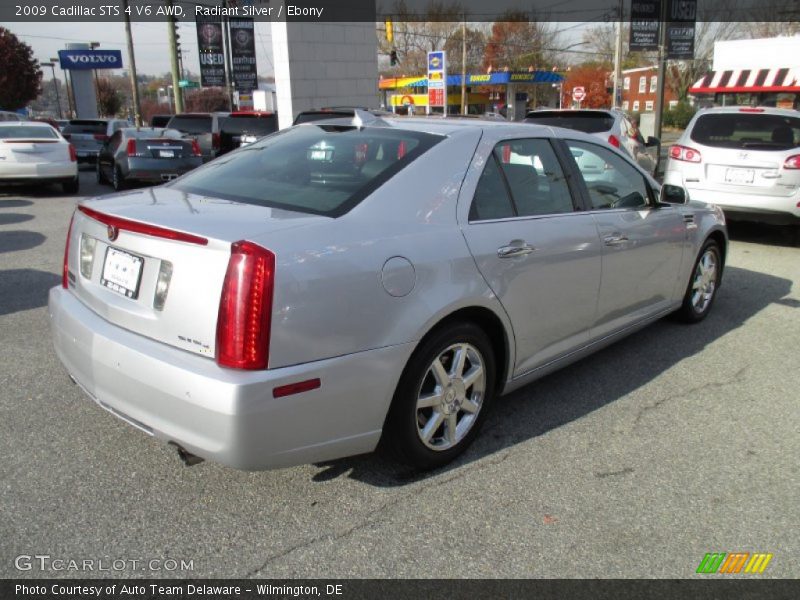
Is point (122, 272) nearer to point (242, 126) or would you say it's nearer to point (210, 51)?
point (242, 126)

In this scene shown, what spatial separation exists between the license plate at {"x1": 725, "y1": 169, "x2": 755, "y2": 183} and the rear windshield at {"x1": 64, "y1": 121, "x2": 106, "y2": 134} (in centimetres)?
2034

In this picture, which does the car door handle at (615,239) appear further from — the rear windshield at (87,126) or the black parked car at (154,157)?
the rear windshield at (87,126)

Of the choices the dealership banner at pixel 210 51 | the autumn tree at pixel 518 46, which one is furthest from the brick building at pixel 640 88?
the dealership banner at pixel 210 51

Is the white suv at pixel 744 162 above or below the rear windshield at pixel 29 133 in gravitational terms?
below

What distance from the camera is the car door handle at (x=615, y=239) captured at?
4078 mm

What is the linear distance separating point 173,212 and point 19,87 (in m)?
62.2

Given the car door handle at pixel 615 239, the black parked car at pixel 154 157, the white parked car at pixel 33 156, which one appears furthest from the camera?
the black parked car at pixel 154 157

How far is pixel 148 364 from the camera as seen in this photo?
104 inches

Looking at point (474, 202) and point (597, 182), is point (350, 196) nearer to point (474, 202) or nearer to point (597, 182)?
point (474, 202)

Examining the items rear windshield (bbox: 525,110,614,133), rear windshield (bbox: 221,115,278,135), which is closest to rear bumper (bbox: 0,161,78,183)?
rear windshield (bbox: 221,115,278,135)

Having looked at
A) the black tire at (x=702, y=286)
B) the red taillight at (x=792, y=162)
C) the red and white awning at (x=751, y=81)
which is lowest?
the black tire at (x=702, y=286)

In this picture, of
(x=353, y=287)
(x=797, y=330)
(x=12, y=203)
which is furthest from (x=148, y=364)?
(x=12, y=203)

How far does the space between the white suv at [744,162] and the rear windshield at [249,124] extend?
11.2 metres

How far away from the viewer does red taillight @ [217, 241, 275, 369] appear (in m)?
2.48
